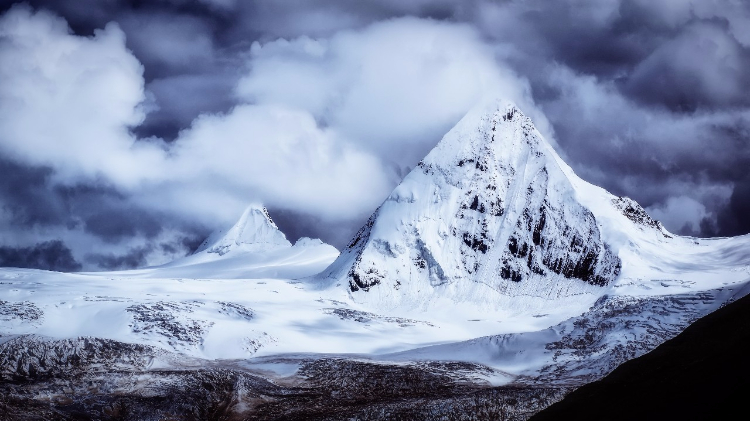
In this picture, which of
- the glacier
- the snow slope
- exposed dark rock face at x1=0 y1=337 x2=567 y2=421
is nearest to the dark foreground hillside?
exposed dark rock face at x1=0 y1=337 x2=567 y2=421

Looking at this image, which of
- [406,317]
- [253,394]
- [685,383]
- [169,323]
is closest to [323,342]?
[169,323]

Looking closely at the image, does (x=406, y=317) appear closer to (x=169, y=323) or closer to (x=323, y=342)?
(x=323, y=342)

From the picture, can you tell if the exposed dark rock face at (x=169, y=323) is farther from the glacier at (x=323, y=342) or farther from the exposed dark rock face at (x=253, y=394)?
the exposed dark rock face at (x=253, y=394)

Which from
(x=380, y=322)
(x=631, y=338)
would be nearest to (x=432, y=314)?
(x=380, y=322)

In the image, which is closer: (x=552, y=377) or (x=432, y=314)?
(x=552, y=377)

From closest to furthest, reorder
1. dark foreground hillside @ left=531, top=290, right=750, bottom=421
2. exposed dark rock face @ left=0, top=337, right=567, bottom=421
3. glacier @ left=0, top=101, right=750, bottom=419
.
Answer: dark foreground hillside @ left=531, top=290, right=750, bottom=421
exposed dark rock face @ left=0, top=337, right=567, bottom=421
glacier @ left=0, top=101, right=750, bottom=419

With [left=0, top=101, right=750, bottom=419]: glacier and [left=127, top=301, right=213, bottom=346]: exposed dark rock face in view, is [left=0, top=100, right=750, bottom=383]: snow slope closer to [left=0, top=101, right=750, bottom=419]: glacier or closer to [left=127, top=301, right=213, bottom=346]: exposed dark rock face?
[left=127, top=301, right=213, bottom=346]: exposed dark rock face

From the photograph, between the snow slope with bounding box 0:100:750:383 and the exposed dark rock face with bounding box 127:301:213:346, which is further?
the exposed dark rock face with bounding box 127:301:213:346

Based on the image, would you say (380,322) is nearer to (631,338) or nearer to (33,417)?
(631,338)
